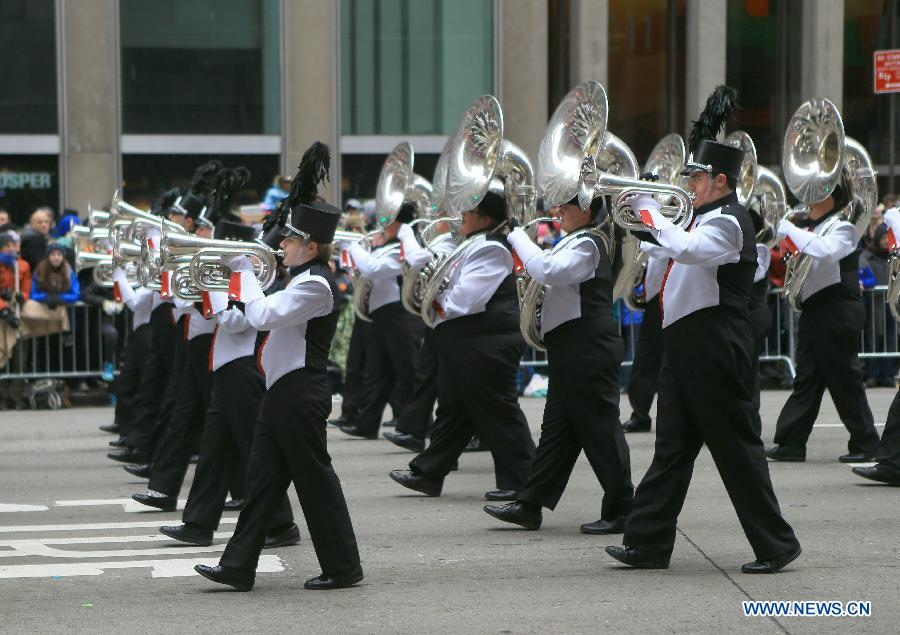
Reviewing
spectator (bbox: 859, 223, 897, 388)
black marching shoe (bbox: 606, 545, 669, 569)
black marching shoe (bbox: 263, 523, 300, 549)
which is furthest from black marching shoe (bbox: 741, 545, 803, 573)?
spectator (bbox: 859, 223, 897, 388)

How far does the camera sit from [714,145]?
688cm

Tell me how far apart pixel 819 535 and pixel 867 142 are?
1686cm

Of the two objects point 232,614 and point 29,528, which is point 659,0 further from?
point 232,614

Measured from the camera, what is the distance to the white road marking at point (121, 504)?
9.06 meters

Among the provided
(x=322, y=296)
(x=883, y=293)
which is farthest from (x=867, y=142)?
(x=322, y=296)

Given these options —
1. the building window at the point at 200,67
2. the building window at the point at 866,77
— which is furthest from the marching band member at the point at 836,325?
the building window at the point at 866,77

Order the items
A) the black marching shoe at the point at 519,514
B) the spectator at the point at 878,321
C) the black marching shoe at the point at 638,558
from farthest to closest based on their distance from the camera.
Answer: the spectator at the point at 878,321
the black marching shoe at the point at 519,514
the black marching shoe at the point at 638,558

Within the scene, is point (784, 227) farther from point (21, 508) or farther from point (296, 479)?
point (21, 508)

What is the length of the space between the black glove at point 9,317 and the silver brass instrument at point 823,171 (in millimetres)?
7719

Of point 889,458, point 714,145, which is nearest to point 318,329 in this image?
point 714,145

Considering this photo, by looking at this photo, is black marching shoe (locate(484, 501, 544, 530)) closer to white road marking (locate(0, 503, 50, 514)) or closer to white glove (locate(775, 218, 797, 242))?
white road marking (locate(0, 503, 50, 514))

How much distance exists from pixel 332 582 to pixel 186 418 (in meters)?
2.30

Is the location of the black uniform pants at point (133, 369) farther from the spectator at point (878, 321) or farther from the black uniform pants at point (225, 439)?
the spectator at point (878, 321)

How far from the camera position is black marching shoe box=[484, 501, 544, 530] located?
793 centimetres
